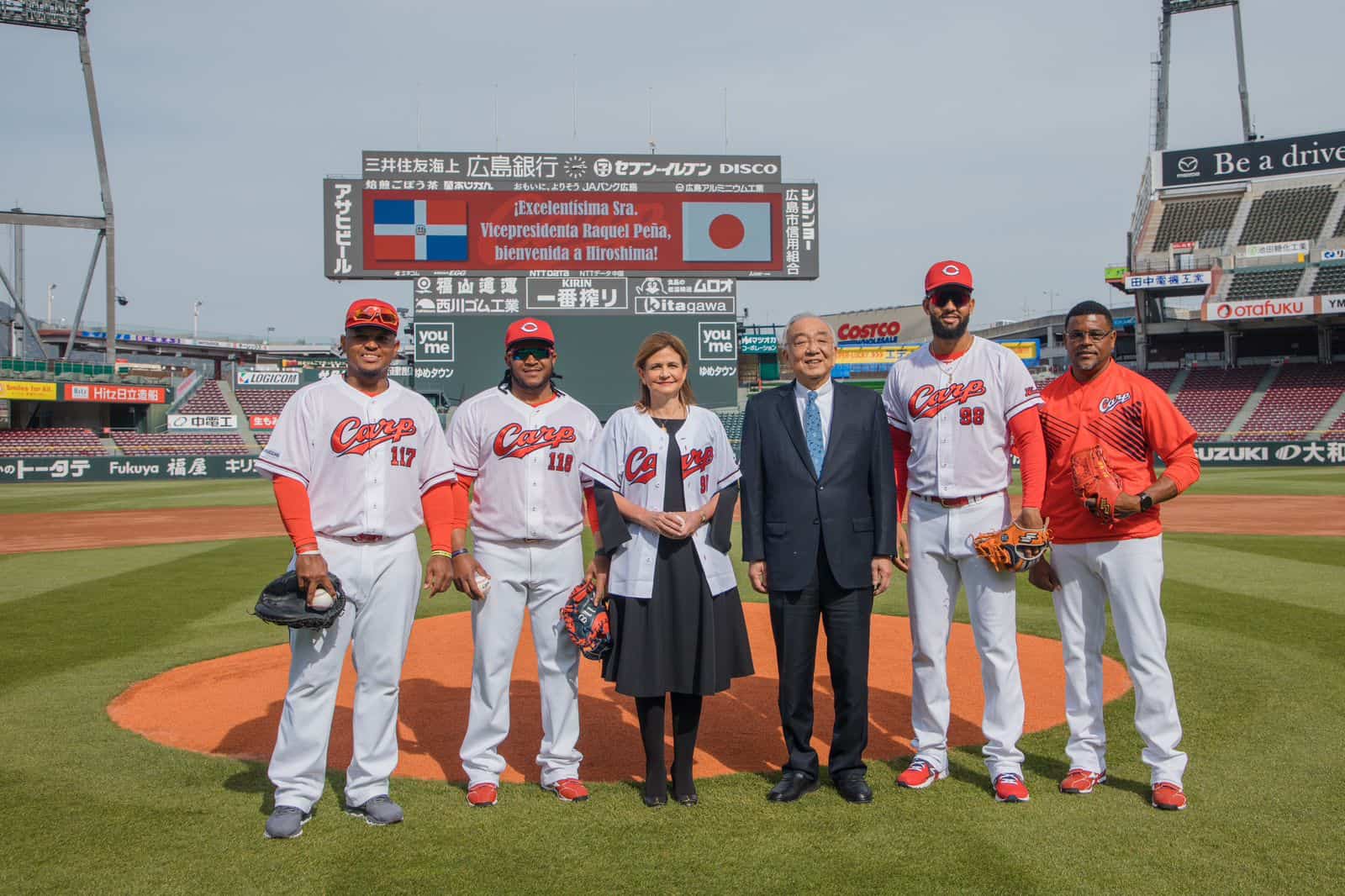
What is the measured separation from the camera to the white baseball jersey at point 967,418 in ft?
12.6

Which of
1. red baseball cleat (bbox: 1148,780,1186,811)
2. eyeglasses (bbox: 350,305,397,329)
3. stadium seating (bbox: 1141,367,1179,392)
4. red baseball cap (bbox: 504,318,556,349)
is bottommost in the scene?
red baseball cleat (bbox: 1148,780,1186,811)

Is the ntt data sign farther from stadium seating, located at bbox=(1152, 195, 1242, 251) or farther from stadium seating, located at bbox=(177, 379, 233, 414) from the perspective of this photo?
stadium seating, located at bbox=(177, 379, 233, 414)

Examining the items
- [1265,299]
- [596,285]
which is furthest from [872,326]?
[596,285]

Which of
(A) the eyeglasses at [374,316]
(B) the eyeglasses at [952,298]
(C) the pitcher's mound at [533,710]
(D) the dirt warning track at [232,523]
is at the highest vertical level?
(B) the eyeglasses at [952,298]

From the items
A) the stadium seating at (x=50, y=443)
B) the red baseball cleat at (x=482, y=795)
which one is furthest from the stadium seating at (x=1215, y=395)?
the stadium seating at (x=50, y=443)

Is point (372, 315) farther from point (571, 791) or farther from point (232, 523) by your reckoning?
point (232, 523)

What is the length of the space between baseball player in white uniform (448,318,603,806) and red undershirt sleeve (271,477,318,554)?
1.86 feet

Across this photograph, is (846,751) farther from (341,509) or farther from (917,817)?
(341,509)

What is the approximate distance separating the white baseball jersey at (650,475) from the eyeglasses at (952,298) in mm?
1036

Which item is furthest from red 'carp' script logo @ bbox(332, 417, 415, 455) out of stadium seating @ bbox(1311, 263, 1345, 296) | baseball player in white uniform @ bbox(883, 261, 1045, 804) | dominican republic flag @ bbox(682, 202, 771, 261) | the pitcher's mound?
stadium seating @ bbox(1311, 263, 1345, 296)

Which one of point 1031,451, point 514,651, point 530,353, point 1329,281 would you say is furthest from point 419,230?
point 1329,281

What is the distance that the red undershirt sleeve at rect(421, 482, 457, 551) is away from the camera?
3.77 metres

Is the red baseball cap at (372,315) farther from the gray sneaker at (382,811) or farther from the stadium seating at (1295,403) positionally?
the stadium seating at (1295,403)

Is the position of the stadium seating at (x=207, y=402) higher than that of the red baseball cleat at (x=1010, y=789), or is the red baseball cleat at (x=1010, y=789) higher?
the stadium seating at (x=207, y=402)
